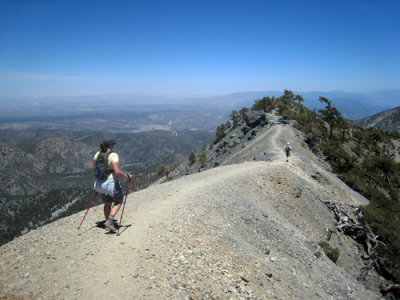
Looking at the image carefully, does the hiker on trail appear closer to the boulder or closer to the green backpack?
the green backpack

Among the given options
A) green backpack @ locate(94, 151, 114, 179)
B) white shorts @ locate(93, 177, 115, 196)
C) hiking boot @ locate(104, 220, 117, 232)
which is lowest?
hiking boot @ locate(104, 220, 117, 232)

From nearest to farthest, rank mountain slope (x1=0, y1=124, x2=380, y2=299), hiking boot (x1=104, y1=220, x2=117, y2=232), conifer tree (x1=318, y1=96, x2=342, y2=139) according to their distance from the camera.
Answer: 1. mountain slope (x1=0, y1=124, x2=380, y2=299)
2. hiking boot (x1=104, y1=220, x2=117, y2=232)
3. conifer tree (x1=318, y1=96, x2=342, y2=139)

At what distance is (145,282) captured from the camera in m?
6.62

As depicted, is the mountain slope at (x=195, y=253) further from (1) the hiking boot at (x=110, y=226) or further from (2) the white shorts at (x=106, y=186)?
(2) the white shorts at (x=106, y=186)

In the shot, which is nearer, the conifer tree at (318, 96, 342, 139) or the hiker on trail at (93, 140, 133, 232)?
the hiker on trail at (93, 140, 133, 232)

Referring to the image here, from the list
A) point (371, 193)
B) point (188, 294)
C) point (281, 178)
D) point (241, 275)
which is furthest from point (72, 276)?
point (371, 193)

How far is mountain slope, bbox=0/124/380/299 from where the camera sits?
6.58 m

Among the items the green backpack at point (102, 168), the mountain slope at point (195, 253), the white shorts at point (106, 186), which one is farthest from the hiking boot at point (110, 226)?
the green backpack at point (102, 168)

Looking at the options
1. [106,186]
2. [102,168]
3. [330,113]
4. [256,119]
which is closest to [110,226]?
[106,186]

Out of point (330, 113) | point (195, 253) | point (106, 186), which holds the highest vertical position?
point (330, 113)

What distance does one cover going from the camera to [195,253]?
8609 millimetres

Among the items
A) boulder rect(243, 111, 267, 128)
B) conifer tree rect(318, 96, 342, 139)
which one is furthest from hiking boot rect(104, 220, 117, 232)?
conifer tree rect(318, 96, 342, 139)

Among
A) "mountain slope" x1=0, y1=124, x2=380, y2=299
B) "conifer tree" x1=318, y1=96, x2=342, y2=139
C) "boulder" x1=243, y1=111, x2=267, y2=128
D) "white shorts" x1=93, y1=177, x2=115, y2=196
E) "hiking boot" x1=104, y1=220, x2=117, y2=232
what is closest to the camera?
"mountain slope" x1=0, y1=124, x2=380, y2=299

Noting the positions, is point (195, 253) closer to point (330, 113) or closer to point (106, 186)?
point (106, 186)
